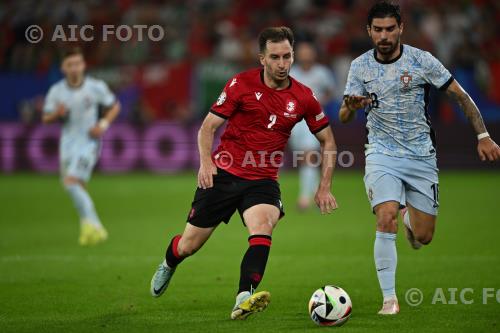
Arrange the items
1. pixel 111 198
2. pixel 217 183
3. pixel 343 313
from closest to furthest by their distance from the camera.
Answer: pixel 343 313
pixel 217 183
pixel 111 198

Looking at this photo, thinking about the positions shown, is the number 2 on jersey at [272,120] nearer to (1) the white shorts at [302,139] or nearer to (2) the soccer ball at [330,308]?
(2) the soccer ball at [330,308]

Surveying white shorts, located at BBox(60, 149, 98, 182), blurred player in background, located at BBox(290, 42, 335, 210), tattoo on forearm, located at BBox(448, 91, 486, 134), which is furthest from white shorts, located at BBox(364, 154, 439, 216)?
blurred player in background, located at BBox(290, 42, 335, 210)

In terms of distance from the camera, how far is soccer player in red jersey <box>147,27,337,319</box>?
7910 mm

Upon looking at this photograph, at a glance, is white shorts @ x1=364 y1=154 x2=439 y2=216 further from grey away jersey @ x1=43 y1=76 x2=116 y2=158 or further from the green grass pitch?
grey away jersey @ x1=43 y1=76 x2=116 y2=158

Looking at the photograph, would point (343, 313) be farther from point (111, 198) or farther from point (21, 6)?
point (21, 6)

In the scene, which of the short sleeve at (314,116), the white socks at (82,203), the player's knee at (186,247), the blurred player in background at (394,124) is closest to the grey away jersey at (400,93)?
the blurred player in background at (394,124)

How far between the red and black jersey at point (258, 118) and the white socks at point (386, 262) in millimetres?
Result: 1085

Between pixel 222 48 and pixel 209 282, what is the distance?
14499 millimetres

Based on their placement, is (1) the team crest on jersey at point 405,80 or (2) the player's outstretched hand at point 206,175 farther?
(1) the team crest on jersey at point 405,80

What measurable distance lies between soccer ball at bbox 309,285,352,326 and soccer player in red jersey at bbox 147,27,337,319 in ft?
2.29

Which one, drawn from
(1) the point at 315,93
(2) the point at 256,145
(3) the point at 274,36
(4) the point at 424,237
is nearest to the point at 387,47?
(3) the point at 274,36

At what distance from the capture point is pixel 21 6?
24609mm

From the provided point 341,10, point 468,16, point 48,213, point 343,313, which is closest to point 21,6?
point 341,10

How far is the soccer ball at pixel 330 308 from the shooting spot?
291 inches
